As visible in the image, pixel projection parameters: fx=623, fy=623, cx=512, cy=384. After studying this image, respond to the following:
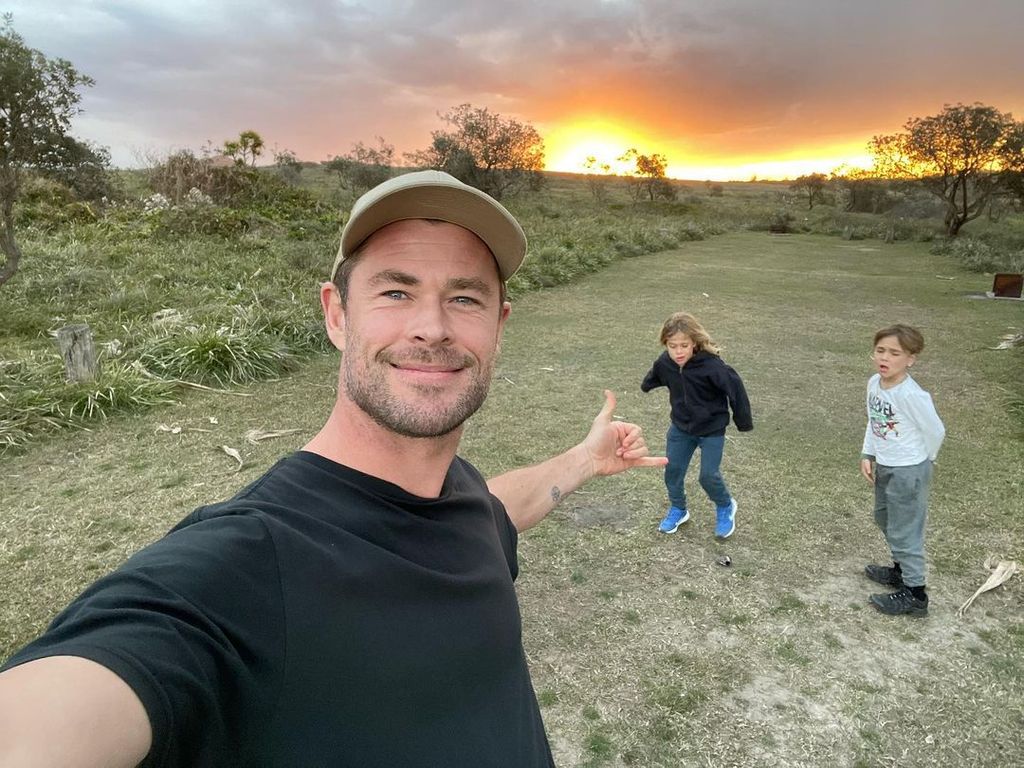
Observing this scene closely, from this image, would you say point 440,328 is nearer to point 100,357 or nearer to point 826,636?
point 826,636

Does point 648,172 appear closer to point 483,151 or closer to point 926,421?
point 483,151

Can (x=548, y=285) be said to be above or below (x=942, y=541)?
above

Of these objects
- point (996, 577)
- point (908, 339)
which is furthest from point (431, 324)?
point (996, 577)

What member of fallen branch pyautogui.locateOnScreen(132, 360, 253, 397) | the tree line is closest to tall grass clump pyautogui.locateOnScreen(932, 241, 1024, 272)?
the tree line

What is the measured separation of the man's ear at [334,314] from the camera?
1.58 meters

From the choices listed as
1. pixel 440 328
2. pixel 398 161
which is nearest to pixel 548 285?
pixel 440 328

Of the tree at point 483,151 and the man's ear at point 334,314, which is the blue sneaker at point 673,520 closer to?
the man's ear at point 334,314

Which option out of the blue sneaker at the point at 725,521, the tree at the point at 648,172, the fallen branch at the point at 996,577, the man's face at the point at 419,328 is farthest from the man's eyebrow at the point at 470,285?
the tree at the point at 648,172

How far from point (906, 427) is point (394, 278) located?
10.8 ft

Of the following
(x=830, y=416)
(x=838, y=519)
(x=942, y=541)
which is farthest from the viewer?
(x=830, y=416)

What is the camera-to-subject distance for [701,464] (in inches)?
175

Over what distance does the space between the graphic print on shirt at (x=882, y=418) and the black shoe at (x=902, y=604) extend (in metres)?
0.96

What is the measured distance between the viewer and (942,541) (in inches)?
174

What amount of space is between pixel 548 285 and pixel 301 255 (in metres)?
5.67
